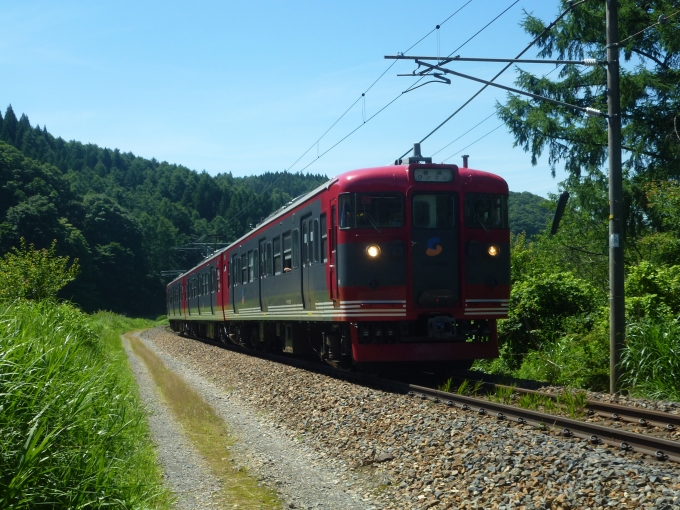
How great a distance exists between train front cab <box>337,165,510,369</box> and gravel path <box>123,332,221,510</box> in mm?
3079

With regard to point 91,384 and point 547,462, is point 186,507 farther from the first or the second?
point 547,462

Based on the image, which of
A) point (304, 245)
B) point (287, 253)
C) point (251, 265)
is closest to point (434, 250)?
point (304, 245)

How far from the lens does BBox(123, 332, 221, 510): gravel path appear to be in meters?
6.08

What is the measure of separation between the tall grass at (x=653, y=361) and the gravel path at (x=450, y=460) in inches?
114

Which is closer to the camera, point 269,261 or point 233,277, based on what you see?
point 269,261

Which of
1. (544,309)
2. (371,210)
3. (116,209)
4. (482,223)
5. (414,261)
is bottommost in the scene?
(544,309)

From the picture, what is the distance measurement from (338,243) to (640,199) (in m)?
13.2

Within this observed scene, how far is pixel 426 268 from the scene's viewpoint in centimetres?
1168

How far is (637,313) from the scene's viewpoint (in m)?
13.2

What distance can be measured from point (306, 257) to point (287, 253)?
1669 millimetres

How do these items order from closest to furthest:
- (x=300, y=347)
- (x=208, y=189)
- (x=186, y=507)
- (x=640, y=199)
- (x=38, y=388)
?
(x=38, y=388) → (x=186, y=507) → (x=300, y=347) → (x=640, y=199) → (x=208, y=189)

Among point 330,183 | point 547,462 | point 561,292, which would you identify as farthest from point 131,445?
point 561,292

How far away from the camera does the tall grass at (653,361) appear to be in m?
9.77

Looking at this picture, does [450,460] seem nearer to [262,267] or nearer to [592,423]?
[592,423]
